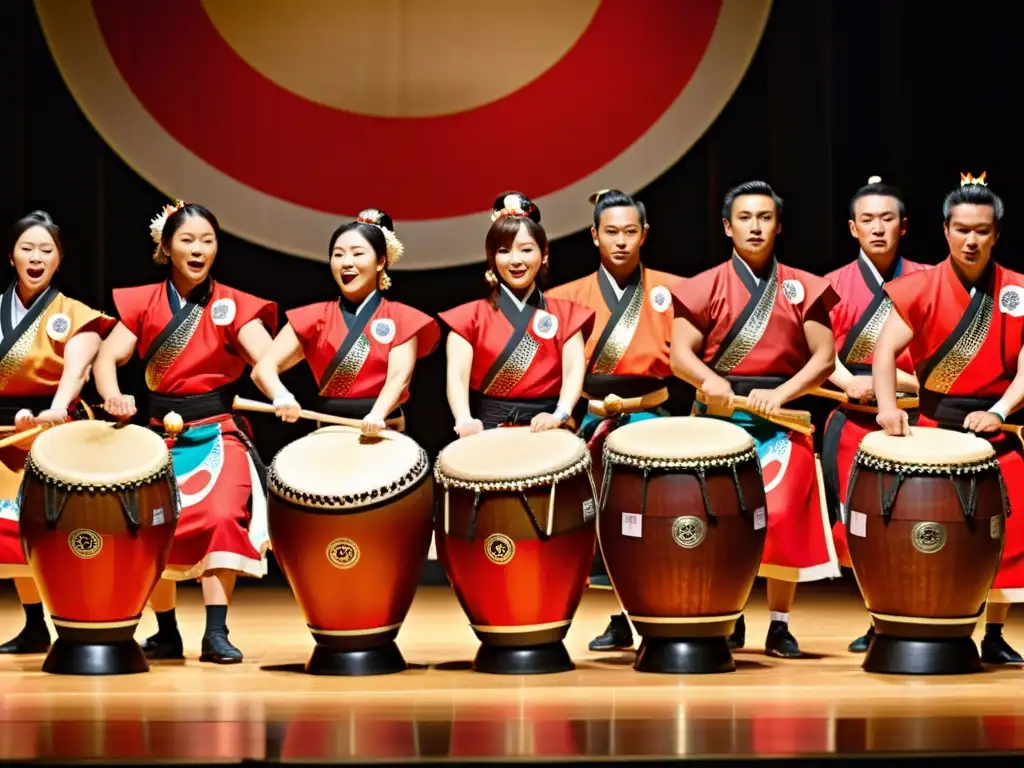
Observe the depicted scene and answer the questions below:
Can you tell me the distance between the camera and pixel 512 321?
14.3 feet

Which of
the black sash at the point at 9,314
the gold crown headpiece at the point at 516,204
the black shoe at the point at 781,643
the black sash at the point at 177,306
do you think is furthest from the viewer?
the gold crown headpiece at the point at 516,204

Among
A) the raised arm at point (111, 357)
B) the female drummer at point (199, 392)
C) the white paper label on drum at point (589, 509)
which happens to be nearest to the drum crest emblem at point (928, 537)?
the white paper label on drum at point (589, 509)

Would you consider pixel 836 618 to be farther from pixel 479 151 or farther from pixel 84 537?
pixel 84 537

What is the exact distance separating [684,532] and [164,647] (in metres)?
1.46

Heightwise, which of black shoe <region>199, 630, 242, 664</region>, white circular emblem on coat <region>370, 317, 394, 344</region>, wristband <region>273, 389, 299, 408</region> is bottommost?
black shoe <region>199, 630, 242, 664</region>

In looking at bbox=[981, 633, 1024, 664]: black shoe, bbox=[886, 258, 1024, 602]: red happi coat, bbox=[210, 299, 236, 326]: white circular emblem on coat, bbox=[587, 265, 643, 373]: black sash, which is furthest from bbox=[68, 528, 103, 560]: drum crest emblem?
bbox=[981, 633, 1024, 664]: black shoe

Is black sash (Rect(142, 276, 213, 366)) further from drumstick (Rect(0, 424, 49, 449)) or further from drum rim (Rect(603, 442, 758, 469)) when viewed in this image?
drum rim (Rect(603, 442, 758, 469))

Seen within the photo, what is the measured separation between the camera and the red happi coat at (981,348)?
4262 mm

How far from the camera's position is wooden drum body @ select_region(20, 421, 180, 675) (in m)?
4.01

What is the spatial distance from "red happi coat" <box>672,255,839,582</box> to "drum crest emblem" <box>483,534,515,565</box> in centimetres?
76

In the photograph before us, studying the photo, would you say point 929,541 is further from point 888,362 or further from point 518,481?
point 518,481

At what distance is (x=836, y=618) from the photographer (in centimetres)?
524

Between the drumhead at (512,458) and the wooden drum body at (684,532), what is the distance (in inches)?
4.9

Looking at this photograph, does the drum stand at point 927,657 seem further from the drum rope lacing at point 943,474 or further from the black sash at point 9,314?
the black sash at point 9,314
